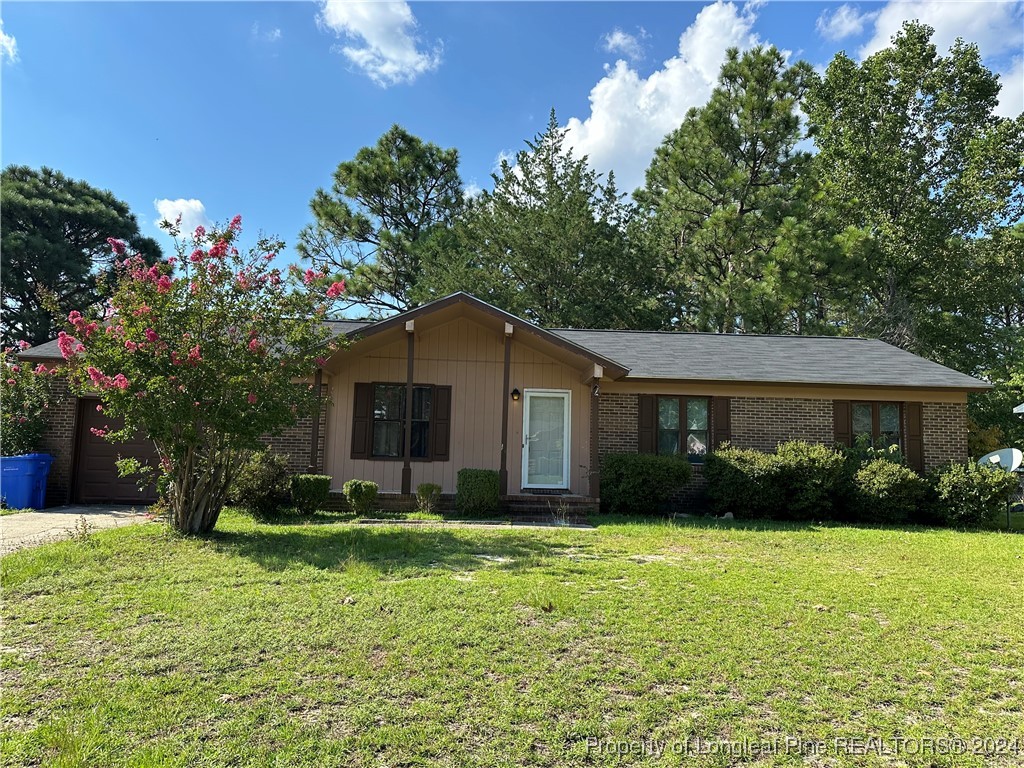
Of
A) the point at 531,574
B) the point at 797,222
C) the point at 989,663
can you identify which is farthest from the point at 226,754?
the point at 797,222

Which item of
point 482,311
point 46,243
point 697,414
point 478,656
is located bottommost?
point 478,656

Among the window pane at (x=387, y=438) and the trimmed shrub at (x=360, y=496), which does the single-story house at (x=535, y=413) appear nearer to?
the window pane at (x=387, y=438)

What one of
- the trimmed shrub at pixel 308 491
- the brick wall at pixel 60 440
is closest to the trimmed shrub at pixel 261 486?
the trimmed shrub at pixel 308 491

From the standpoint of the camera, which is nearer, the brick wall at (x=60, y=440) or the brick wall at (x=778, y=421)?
the brick wall at (x=60, y=440)

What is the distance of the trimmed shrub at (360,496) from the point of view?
9711mm

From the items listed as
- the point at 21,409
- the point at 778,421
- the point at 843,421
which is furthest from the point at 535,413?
the point at 21,409

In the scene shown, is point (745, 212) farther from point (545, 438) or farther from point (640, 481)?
point (640, 481)

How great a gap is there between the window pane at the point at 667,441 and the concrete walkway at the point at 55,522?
9.20 m

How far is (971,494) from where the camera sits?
10547 millimetres

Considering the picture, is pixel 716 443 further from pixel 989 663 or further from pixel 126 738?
pixel 126 738

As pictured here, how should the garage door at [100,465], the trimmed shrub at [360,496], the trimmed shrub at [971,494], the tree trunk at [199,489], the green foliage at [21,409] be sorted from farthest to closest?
the garage door at [100,465] → the green foliage at [21,409] → the trimmed shrub at [971,494] → the trimmed shrub at [360,496] → the tree trunk at [199,489]

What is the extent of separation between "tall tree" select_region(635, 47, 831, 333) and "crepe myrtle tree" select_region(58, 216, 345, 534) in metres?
17.3

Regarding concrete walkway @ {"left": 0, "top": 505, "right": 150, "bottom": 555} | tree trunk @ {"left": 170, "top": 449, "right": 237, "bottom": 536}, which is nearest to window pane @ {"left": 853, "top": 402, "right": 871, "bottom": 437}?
tree trunk @ {"left": 170, "top": 449, "right": 237, "bottom": 536}

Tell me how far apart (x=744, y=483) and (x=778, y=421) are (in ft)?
7.44
